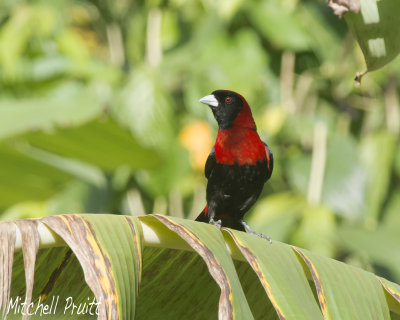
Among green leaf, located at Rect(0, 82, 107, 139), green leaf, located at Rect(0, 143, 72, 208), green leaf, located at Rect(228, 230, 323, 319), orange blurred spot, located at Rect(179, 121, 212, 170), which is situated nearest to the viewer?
green leaf, located at Rect(228, 230, 323, 319)

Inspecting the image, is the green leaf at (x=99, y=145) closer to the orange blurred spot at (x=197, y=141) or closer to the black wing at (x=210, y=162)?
the orange blurred spot at (x=197, y=141)

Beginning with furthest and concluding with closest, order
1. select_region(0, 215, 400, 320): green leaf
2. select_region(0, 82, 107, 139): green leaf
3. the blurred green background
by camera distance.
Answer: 1. the blurred green background
2. select_region(0, 82, 107, 139): green leaf
3. select_region(0, 215, 400, 320): green leaf

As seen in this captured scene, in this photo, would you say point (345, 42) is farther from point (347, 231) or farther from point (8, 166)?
point (8, 166)

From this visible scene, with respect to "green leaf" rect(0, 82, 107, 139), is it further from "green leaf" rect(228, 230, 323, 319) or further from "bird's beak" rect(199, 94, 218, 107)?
"green leaf" rect(228, 230, 323, 319)

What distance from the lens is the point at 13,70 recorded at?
170 inches

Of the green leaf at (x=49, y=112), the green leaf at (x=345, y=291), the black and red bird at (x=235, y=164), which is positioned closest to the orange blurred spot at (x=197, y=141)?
the green leaf at (x=49, y=112)

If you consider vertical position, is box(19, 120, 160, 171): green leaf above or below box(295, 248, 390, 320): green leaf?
below

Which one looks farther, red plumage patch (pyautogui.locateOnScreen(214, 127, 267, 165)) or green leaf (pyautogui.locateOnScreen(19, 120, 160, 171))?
green leaf (pyautogui.locateOnScreen(19, 120, 160, 171))

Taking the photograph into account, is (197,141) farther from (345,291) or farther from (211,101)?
(345,291)

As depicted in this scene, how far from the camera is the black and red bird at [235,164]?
2.25m

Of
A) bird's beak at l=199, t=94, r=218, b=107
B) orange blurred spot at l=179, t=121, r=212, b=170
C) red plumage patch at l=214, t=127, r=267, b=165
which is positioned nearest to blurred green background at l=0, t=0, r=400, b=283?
orange blurred spot at l=179, t=121, r=212, b=170

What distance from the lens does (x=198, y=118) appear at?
421 centimetres

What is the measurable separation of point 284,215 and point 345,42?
1.06 m

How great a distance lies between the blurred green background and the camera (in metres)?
3.76
